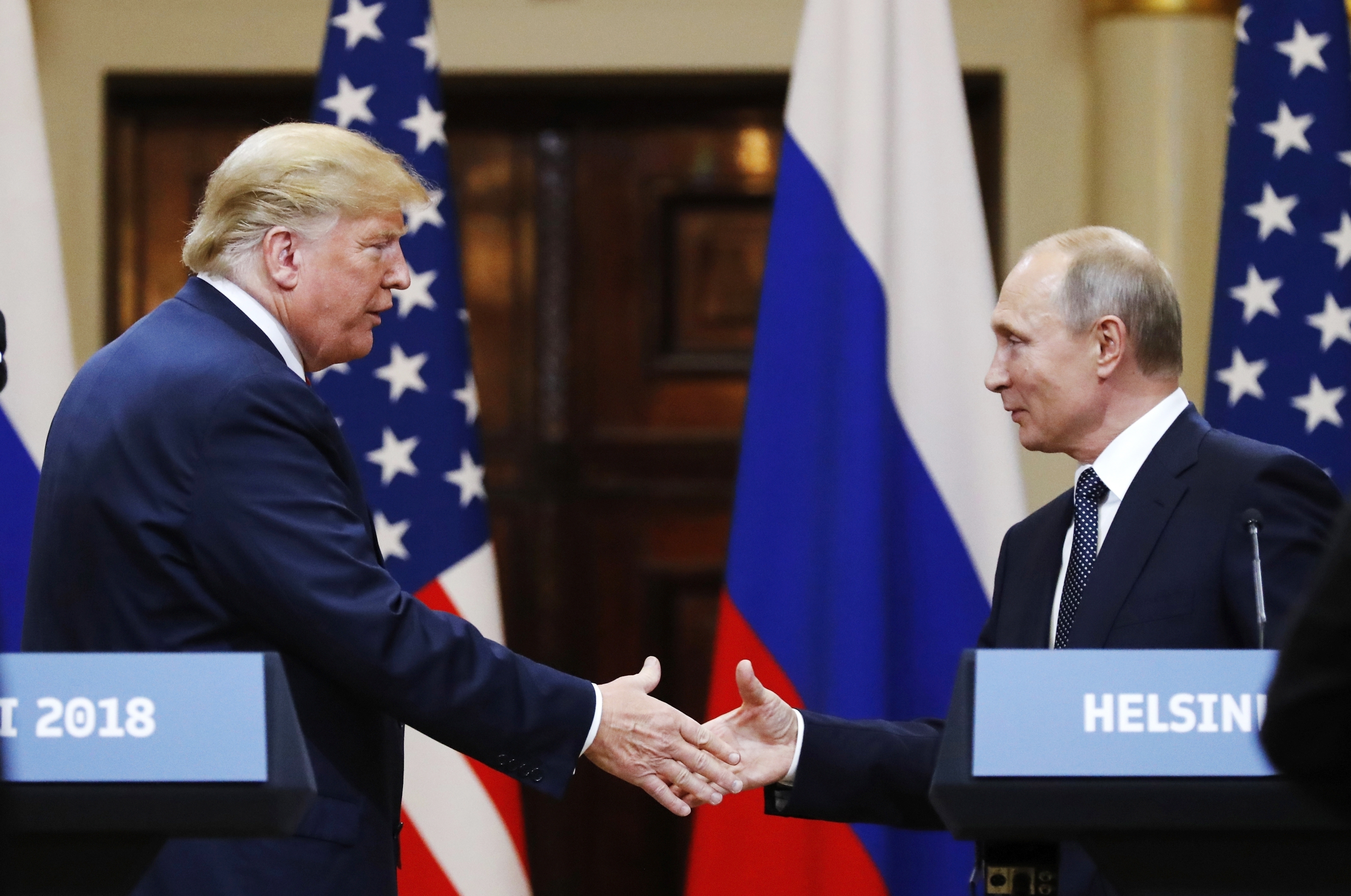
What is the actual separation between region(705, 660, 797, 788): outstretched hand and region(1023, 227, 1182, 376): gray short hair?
0.68 meters

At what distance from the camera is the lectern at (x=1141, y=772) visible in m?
1.30

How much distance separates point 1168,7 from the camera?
368cm

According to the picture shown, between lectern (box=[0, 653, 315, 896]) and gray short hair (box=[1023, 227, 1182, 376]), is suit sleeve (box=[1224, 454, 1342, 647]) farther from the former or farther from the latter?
lectern (box=[0, 653, 315, 896])

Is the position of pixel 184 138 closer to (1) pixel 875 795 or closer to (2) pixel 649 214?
(2) pixel 649 214

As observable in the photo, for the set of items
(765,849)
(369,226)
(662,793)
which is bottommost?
(765,849)

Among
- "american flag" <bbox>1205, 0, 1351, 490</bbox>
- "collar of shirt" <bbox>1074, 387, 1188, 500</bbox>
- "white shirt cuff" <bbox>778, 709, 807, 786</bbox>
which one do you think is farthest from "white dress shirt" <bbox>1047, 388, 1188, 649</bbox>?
"american flag" <bbox>1205, 0, 1351, 490</bbox>

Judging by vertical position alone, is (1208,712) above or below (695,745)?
above

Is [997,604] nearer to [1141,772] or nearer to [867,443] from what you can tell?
[867,443]

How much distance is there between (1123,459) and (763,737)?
0.64m

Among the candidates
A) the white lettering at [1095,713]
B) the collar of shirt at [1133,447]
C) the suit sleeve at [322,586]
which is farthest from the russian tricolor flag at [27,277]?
the white lettering at [1095,713]

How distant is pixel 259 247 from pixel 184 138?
7.01ft

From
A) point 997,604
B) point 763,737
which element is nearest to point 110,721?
point 763,737

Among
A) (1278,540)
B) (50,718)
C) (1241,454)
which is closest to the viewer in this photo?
(50,718)

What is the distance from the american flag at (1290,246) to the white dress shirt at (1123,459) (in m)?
1.08
